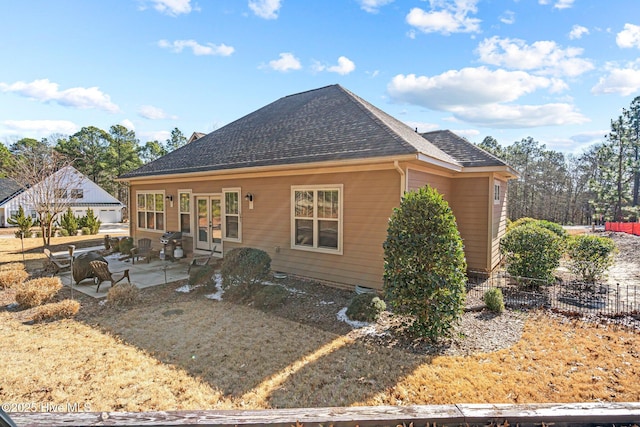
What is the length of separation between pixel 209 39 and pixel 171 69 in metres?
2.77

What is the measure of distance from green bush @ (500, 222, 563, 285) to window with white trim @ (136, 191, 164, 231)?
1212cm

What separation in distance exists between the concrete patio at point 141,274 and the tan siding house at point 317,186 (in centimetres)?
114

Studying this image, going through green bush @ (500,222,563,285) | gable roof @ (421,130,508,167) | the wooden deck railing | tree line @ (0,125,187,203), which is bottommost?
the wooden deck railing

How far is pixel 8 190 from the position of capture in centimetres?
3192

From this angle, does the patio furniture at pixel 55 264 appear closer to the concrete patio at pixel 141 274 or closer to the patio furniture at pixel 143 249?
the concrete patio at pixel 141 274

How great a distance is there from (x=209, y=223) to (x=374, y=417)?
9451 millimetres

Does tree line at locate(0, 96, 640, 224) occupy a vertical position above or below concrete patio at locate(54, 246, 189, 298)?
above

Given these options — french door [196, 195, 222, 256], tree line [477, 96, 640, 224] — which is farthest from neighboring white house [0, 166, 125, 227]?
tree line [477, 96, 640, 224]

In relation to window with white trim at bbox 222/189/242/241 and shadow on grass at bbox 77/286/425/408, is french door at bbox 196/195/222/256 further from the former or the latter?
shadow on grass at bbox 77/286/425/408

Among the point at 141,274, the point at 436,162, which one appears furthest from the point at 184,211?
the point at 436,162

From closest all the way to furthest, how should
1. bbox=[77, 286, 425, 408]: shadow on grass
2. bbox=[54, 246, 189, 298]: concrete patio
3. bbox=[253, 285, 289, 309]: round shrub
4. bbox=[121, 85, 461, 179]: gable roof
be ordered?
bbox=[77, 286, 425, 408]: shadow on grass, bbox=[253, 285, 289, 309]: round shrub, bbox=[121, 85, 461, 179]: gable roof, bbox=[54, 246, 189, 298]: concrete patio

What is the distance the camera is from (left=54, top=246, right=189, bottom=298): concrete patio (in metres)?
8.07

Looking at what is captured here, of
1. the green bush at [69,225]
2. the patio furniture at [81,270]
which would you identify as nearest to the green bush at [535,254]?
the patio furniture at [81,270]

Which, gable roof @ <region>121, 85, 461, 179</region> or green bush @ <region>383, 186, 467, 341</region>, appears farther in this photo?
gable roof @ <region>121, 85, 461, 179</region>
